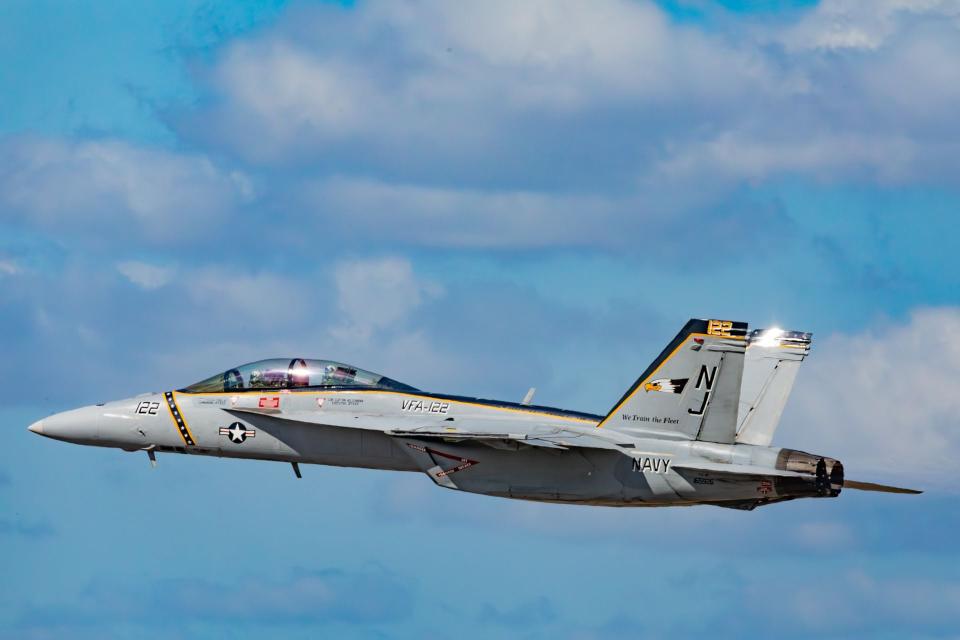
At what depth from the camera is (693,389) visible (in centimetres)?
2831

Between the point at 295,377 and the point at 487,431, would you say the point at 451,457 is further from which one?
the point at 295,377

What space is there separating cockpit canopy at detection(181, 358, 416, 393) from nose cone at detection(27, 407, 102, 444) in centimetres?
221

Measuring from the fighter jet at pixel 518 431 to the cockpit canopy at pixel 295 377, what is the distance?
27mm

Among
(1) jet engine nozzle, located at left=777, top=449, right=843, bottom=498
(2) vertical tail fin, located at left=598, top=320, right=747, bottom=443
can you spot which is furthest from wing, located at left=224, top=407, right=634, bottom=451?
(1) jet engine nozzle, located at left=777, top=449, right=843, bottom=498

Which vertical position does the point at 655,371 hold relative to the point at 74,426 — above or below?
above

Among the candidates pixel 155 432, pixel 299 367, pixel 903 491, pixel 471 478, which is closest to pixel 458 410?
pixel 471 478

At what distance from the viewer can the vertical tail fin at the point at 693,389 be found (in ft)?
92.1

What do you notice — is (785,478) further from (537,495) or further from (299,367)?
(299,367)

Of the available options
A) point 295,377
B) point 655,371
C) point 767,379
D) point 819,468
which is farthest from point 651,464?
point 295,377

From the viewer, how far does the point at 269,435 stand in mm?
30422

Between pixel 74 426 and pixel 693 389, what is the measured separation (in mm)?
12195

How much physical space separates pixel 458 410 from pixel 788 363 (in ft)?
23.6

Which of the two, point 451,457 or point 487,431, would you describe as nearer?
point 487,431

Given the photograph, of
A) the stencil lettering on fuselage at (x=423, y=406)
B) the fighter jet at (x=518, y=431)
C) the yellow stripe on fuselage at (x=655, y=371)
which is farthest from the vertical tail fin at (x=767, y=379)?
the stencil lettering on fuselage at (x=423, y=406)
